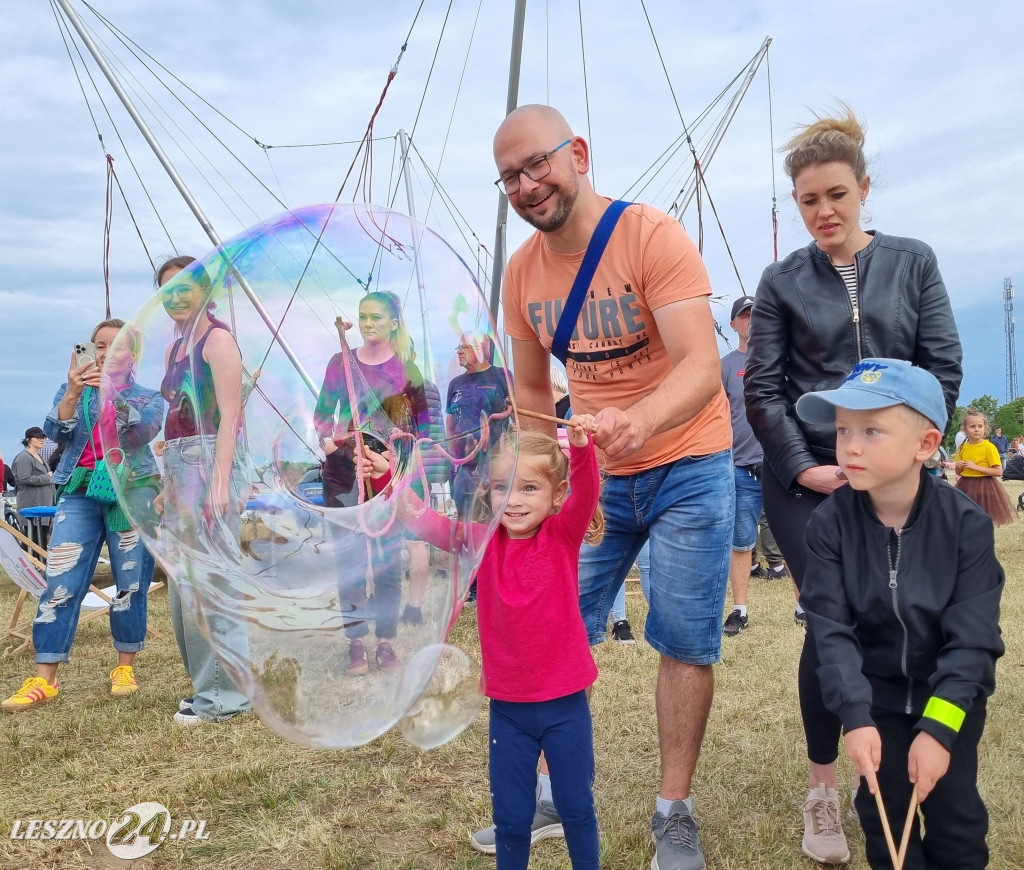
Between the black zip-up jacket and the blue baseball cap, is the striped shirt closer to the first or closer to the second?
the blue baseball cap

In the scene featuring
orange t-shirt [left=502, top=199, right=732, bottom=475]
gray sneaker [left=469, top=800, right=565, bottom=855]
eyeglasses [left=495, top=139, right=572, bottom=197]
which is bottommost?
gray sneaker [left=469, top=800, right=565, bottom=855]

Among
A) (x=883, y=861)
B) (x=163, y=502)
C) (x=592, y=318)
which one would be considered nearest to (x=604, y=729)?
(x=883, y=861)

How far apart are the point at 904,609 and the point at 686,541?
70 cm

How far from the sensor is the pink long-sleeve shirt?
2.27m

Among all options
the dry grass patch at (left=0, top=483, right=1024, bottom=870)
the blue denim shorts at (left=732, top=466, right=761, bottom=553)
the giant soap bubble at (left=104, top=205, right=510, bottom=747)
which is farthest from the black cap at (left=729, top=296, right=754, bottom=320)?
the giant soap bubble at (left=104, top=205, right=510, bottom=747)

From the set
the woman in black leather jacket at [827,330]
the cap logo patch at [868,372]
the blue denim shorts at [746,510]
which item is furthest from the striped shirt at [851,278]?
the blue denim shorts at [746,510]

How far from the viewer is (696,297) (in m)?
2.46

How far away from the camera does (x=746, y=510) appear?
609cm

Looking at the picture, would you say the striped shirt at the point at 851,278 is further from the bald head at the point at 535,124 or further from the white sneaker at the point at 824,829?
the white sneaker at the point at 824,829

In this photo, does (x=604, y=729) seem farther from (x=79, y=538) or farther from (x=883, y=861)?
(x=79, y=538)

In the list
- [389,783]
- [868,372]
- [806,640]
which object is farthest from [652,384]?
[389,783]

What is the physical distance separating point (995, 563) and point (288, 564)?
1657 millimetres

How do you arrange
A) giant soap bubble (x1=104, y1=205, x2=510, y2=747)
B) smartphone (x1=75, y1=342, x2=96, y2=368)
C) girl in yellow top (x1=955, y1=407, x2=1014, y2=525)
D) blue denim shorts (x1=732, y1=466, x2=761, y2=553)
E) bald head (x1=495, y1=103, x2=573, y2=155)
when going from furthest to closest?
girl in yellow top (x1=955, y1=407, x2=1014, y2=525), blue denim shorts (x1=732, y1=466, x2=761, y2=553), smartphone (x1=75, y1=342, x2=96, y2=368), bald head (x1=495, y1=103, x2=573, y2=155), giant soap bubble (x1=104, y1=205, x2=510, y2=747)

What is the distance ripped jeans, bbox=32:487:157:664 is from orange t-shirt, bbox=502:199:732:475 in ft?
9.45
